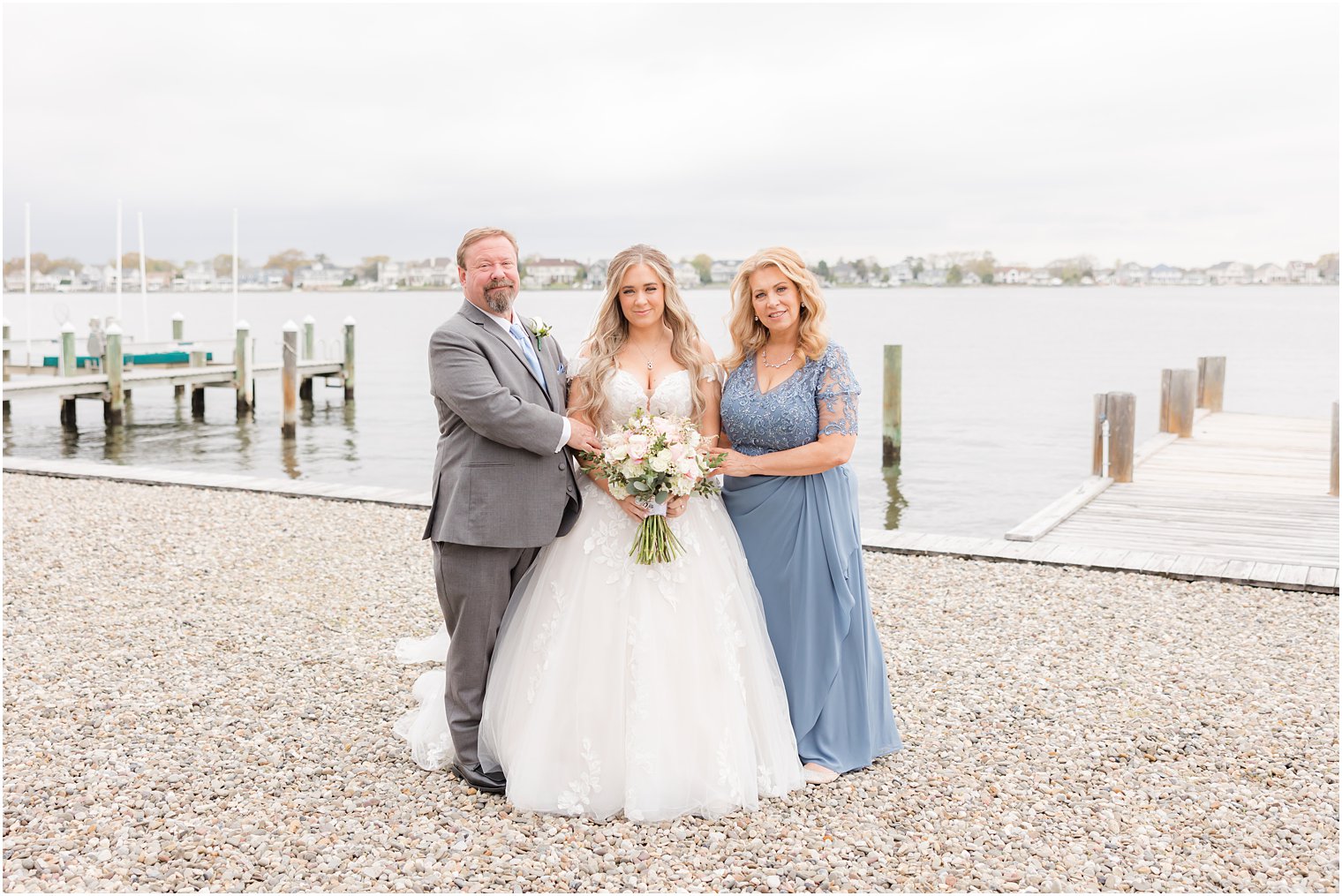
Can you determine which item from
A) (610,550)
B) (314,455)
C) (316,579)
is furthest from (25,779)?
(314,455)

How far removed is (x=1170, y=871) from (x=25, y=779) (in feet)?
12.9

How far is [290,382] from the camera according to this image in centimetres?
2086

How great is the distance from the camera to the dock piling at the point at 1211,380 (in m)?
17.9

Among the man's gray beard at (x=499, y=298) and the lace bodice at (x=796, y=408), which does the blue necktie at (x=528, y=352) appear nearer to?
the man's gray beard at (x=499, y=298)

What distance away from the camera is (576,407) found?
158 inches

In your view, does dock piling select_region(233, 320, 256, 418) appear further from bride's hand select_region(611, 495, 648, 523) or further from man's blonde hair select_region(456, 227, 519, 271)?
bride's hand select_region(611, 495, 648, 523)

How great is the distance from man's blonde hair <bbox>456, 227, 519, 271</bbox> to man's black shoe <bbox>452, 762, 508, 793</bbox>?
1.78 metres

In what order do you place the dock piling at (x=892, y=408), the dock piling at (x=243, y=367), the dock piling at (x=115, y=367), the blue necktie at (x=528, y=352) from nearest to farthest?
the blue necktie at (x=528, y=352), the dock piling at (x=892, y=408), the dock piling at (x=115, y=367), the dock piling at (x=243, y=367)

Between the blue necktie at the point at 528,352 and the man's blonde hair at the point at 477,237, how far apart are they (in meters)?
0.27

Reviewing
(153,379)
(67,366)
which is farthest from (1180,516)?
(67,366)

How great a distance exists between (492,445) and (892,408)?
13960 millimetres

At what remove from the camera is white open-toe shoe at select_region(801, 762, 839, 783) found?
405cm

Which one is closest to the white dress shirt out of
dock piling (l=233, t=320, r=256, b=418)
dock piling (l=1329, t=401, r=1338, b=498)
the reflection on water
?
dock piling (l=1329, t=401, r=1338, b=498)

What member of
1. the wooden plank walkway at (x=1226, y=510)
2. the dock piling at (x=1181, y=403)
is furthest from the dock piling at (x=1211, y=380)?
the wooden plank walkway at (x=1226, y=510)
